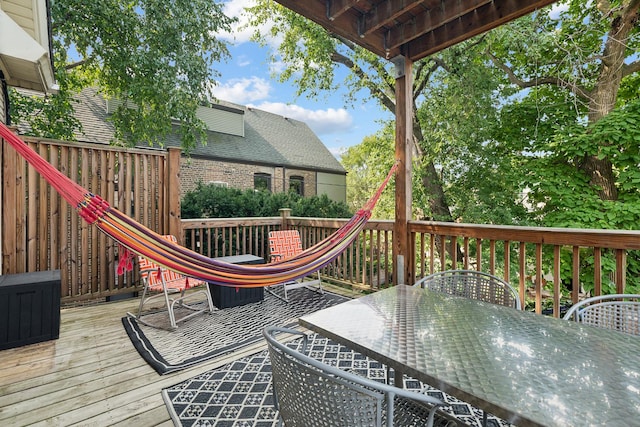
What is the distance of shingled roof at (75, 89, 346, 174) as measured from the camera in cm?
845

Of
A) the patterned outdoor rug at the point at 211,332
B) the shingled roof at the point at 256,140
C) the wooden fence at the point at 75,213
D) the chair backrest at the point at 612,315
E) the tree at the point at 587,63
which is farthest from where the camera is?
the shingled roof at the point at 256,140

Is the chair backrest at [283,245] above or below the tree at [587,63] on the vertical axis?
below

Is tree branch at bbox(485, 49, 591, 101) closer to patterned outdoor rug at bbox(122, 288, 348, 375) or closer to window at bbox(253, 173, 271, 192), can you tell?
patterned outdoor rug at bbox(122, 288, 348, 375)

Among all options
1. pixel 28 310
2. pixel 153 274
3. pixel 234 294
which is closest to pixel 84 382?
pixel 28 310

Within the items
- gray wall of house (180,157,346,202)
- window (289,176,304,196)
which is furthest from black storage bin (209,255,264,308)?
window (289,176,304,196)

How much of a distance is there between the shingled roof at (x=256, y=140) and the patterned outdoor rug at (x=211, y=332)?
713 cm

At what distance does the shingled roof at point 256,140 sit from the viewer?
8.45 metres

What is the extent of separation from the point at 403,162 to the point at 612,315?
2.07m

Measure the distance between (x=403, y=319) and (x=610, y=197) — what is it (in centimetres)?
701

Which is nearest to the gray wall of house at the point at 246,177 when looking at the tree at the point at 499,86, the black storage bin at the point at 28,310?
the tree at the point at 499,86

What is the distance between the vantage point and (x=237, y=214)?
19.0 ft

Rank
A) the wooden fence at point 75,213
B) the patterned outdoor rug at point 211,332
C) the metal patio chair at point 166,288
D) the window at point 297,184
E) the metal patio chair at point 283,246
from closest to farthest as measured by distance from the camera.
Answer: the patterned outdoor rug at point 211,332, the metal patio chair at point 166,288, the wooden fence at point 75,213, the metal patio chair at point 283,246, the window at point 297,184

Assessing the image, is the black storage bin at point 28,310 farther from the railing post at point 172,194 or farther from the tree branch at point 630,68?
the tree branch at point 630,68

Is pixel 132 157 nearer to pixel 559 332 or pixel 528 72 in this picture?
pixel 559 332
